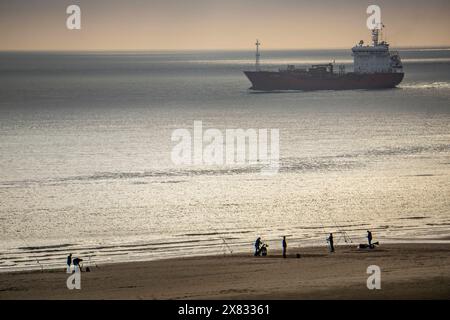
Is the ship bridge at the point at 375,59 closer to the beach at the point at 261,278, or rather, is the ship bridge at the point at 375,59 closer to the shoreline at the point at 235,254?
the shoreline at the point at 235,254

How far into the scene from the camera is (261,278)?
27250 millimetres

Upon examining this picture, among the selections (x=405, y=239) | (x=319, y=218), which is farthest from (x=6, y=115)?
(x=405, y=239)

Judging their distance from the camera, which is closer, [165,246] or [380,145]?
[165,246]

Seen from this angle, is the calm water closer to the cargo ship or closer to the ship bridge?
the ship bridge

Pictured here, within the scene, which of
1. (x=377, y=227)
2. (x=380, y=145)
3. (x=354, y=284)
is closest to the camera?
(x=354, y=284)

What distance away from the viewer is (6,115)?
357ft

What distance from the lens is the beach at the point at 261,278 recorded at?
2503 centimetres

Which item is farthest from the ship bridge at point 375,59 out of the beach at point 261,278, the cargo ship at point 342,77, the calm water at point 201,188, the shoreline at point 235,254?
the beach at point 261,278

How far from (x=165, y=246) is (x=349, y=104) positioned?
97612 mm

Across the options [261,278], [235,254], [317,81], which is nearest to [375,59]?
[317,81]
